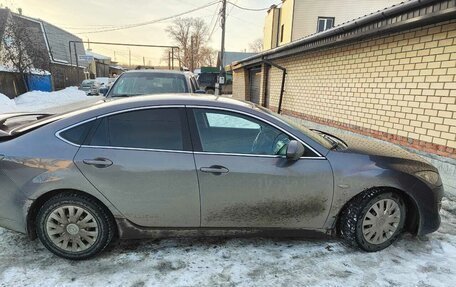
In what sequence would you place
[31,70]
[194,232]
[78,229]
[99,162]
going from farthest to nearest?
[31,70], [194,232], [78,229], [99,162]

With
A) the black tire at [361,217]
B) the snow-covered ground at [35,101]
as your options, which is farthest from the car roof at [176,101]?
the snow-covered ground at [35,101]

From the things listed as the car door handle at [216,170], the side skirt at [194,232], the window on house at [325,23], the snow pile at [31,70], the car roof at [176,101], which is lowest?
the side skirt at [194,232]

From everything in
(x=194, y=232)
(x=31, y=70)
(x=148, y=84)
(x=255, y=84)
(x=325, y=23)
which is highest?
(x=325, y=23)

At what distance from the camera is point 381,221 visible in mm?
3010

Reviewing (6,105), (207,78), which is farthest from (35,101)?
(207,78)

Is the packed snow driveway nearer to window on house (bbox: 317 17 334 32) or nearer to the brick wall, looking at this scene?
the brick wall

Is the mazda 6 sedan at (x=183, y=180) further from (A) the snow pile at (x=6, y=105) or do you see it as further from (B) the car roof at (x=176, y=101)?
(A) the snow pile at (x=6, y=105)

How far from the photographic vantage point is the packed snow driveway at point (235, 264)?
2.62m

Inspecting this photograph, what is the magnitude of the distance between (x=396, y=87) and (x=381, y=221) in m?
3.52

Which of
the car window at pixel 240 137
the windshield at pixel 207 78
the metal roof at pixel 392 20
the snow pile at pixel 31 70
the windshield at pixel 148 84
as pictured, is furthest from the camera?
the windshield at pixel 207 78

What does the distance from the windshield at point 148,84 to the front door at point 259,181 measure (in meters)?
3.64

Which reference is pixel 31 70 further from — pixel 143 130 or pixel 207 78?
pixel 143 130

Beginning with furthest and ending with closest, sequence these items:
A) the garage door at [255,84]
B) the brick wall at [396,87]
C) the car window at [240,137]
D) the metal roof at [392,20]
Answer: the garage door at [255,84] → the brick wall at [396,87] → the metal roof at [392,20] → the car window at [240,137]

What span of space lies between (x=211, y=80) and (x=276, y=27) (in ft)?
28.8
